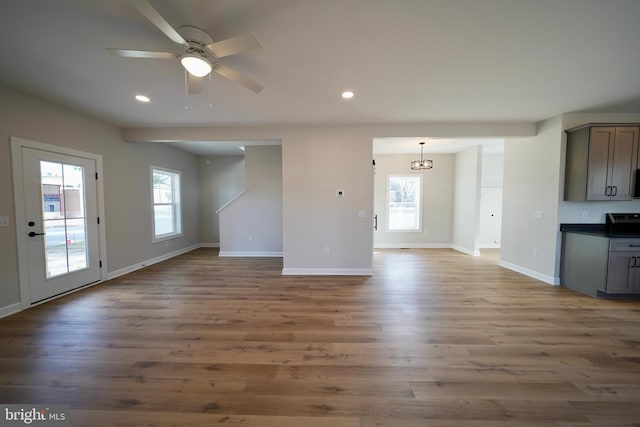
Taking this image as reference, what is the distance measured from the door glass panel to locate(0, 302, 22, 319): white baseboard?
44 cm

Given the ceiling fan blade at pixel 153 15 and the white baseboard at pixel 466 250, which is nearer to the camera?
the ceiling fan blade at pixel 153 15

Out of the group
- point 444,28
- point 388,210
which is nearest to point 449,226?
point 388,210

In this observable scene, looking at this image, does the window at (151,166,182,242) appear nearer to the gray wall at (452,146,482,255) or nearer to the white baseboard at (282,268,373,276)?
the white baseboard at (282,268,373,276)

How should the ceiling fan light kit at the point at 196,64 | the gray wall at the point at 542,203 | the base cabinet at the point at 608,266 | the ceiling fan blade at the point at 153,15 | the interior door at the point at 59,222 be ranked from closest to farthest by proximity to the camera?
the ceiling fan blade at the point at 153,15, the ceiling fan light kit at the point at 196,64, the interior door at the point at 59,222, the base cabinet at the point at 608,266, the gray wall at the point at 542,203

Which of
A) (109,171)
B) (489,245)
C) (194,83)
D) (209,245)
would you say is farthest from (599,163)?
(209,245)

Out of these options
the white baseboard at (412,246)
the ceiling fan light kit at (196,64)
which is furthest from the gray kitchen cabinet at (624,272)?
the ceiling fan light kit at (196,64)

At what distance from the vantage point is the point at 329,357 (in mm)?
2016

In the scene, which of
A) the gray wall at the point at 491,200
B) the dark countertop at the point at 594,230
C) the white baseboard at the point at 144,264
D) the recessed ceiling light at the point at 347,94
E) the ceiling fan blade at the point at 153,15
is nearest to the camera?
the ceiling fan blade at the point at 153,15

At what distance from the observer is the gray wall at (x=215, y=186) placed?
23.0 ft

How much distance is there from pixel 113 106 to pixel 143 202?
6.97 ft

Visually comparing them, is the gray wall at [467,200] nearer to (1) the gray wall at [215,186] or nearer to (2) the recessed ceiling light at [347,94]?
(2) the recessed ceiling light at [347,94]

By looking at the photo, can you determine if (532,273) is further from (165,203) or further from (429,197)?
(165,203)

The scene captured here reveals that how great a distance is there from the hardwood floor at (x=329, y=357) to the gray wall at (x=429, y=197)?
11.1ft

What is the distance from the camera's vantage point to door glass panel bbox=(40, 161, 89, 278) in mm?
3182
